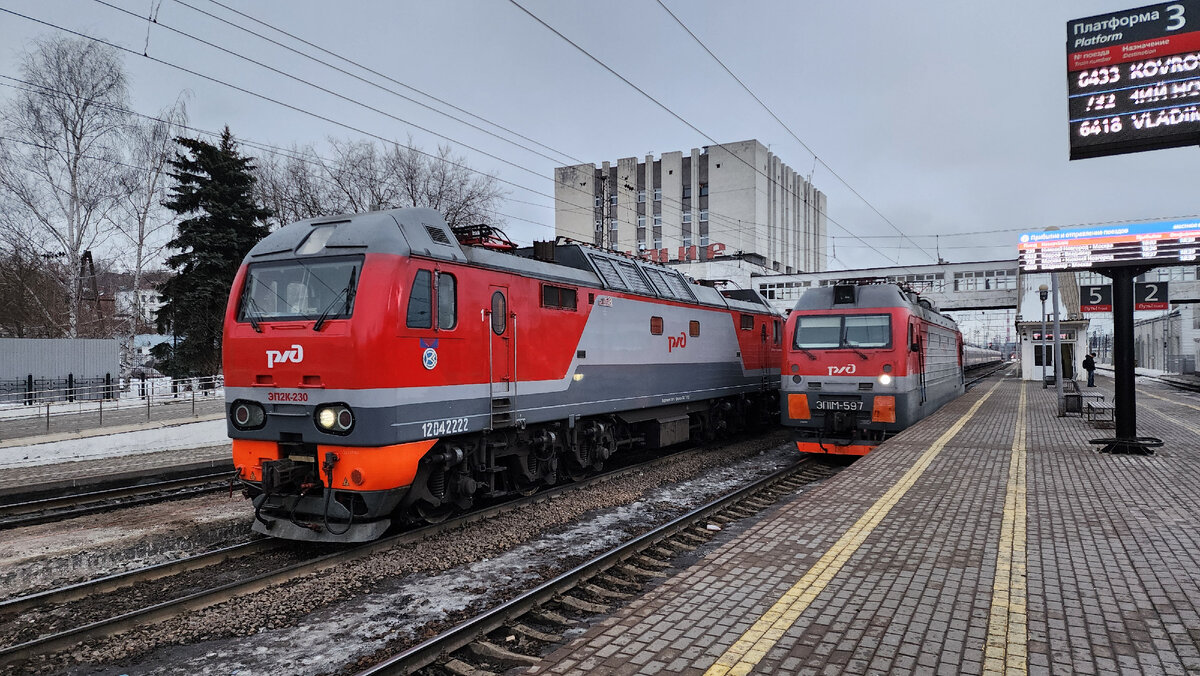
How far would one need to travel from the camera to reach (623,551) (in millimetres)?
6906

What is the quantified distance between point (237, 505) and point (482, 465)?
3894mm

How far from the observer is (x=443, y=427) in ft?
25.0

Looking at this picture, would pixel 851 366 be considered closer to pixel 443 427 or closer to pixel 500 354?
pixel 500 354

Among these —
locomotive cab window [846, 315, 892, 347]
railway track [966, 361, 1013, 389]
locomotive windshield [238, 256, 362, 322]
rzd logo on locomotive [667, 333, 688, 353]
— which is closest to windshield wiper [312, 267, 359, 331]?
locomotive windshield [238, 256, 362, 322]

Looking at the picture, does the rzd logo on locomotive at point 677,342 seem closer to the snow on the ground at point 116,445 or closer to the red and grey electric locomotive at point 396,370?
the red and grey electric locomotive at point 396,370

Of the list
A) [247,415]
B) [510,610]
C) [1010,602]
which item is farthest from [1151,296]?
[247,415]

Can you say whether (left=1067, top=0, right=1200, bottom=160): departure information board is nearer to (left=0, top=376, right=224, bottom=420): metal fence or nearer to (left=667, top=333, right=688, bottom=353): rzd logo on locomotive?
(left=667, top=333, right=688, bottom=353): rzd logo on locomotive

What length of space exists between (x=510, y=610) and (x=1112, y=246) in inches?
473

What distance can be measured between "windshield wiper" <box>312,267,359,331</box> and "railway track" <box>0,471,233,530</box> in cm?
524

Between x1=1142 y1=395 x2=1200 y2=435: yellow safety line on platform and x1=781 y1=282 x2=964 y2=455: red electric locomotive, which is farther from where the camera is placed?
x1=1142 y1=395 x2=1200 y2=435: yellow safety line on platform

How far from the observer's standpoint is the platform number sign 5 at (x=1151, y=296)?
35281mm

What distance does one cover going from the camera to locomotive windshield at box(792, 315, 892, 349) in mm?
12867

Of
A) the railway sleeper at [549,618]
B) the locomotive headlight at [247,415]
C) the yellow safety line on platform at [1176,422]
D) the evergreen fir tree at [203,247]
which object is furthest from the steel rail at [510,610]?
the evergreen fir tree at [203,247]

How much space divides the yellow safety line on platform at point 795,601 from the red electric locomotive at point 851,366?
4657mm
